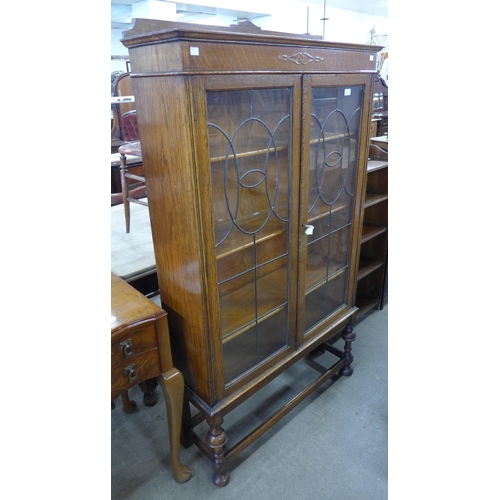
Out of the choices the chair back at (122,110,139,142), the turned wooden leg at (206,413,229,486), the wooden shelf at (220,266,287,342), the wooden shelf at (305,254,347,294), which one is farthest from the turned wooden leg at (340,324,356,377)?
the chair back at (122,110,139,142)

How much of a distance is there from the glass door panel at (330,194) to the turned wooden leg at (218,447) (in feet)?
1.75

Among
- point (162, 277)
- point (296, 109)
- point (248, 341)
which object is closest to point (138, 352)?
point (162, 277)

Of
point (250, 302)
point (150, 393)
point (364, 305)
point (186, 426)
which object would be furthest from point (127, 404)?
point (364, 305)

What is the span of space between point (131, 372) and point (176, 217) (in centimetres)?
49

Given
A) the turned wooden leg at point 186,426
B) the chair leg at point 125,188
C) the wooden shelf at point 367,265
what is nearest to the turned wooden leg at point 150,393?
the turned wooden leg at point 186,426

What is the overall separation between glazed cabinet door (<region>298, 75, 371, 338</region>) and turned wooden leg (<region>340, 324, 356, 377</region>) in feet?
0.53

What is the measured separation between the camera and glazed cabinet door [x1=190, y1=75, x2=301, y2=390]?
1.01 meters

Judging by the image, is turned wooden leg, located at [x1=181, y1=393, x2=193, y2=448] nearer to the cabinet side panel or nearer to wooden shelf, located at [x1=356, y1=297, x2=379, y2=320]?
the cabinet side panel

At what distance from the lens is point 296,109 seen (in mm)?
1168

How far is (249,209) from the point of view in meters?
1.22

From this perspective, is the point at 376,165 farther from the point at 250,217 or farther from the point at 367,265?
the point at 250,217

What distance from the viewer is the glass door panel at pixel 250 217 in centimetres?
107

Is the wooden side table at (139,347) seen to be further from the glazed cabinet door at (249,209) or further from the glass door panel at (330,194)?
the glass door panel at (330,194)
